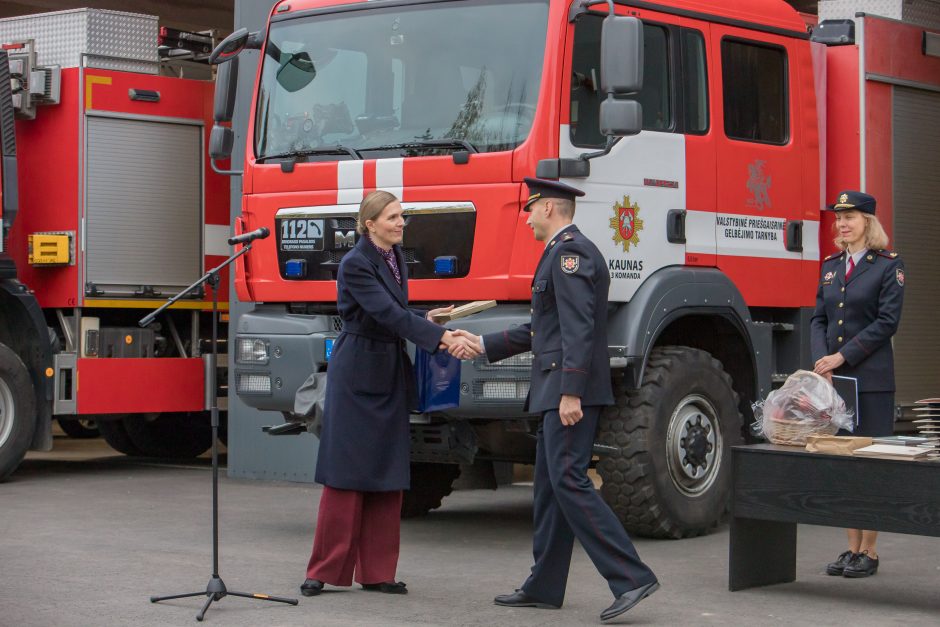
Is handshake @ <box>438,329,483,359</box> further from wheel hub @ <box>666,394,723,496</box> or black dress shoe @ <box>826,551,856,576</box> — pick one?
black dress shoe @ <box>826,551,856,576</box>

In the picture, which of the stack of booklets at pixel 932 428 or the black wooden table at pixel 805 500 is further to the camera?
the stack of booklets at pixel 932 428

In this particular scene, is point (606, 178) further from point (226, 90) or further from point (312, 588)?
point (312, 588)

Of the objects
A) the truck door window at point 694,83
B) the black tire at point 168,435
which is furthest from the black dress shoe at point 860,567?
the black tire at point 168,435

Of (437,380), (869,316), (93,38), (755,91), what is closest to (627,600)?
(437,380)

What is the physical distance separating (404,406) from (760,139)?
3276mm

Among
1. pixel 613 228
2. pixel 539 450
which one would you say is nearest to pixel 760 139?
pixel 613 228

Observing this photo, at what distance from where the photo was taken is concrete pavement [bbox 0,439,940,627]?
7047 millimetres

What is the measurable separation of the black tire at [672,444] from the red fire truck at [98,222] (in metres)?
5.07

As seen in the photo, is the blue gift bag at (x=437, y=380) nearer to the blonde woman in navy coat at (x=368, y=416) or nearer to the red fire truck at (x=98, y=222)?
the blonde woman in navy coat at (x=368, y=416)

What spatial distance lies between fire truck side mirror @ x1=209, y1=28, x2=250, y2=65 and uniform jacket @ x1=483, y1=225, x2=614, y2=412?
3498 mm

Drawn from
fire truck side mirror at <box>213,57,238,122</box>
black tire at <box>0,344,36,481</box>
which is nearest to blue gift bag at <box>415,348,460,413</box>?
fire truck side mirror at <box>213,57,238,122</box>

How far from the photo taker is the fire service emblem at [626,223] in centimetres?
885

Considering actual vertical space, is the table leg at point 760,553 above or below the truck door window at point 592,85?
below

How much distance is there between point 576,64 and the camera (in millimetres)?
8766
